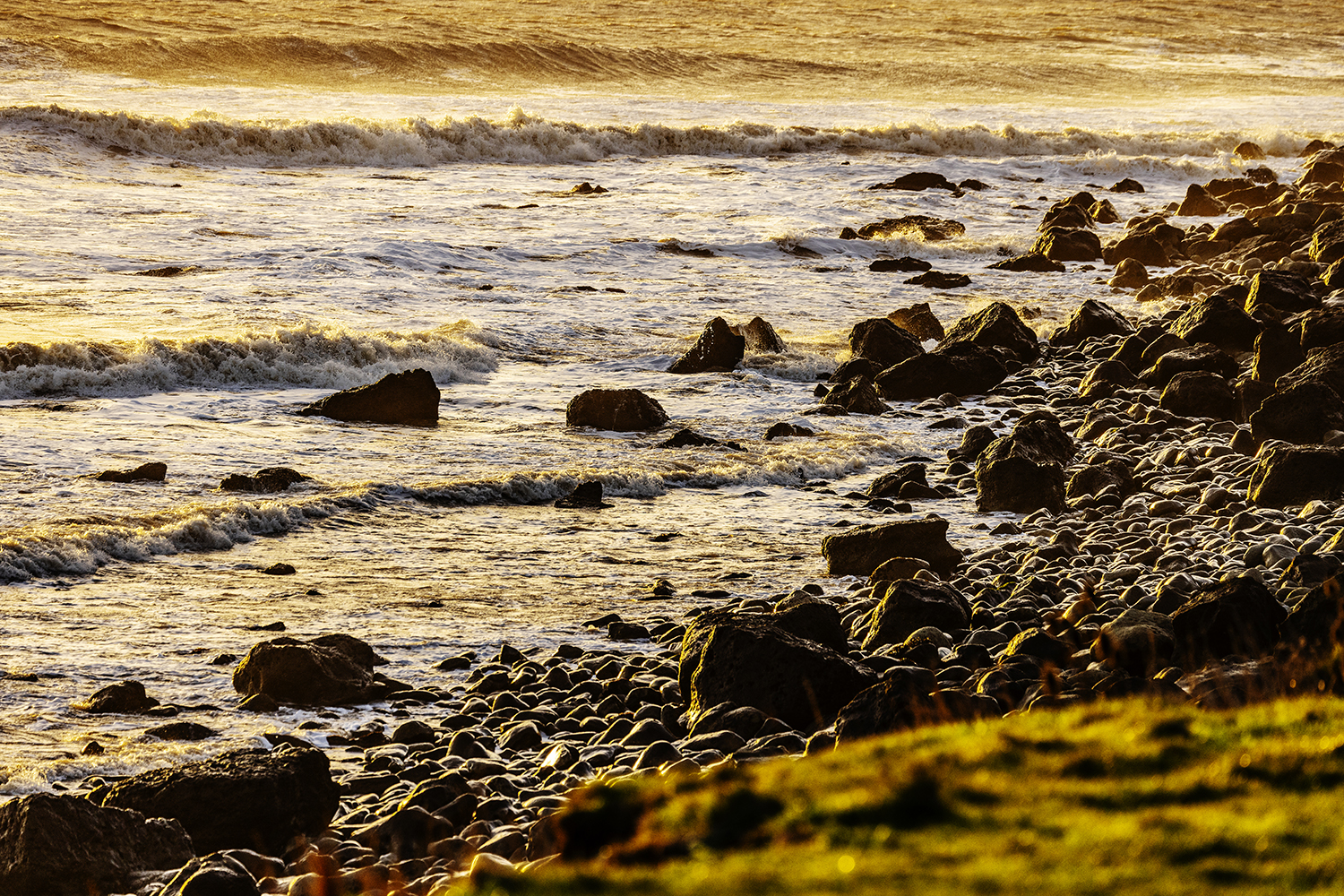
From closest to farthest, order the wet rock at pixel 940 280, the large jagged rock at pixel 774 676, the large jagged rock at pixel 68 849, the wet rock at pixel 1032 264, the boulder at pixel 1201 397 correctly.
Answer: the large jagged rock at pixel 68 849
the large jagged rock at pixel 774 676
the boulder at pixel 1201 397
the wet rock at pixel 940 280
the wet rock at pixel 1032 264

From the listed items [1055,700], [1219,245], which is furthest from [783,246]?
[1055,700]

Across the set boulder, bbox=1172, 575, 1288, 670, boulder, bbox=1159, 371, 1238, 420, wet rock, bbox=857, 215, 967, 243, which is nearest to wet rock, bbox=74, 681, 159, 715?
→ boulder, bbox=1172, 575, 1288, 670

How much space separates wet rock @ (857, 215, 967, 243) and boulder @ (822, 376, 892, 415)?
35.4 ft

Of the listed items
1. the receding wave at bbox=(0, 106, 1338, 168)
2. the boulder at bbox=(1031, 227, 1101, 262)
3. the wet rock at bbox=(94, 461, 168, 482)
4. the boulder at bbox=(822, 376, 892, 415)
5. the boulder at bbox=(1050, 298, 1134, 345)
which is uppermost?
the receding wave at bbox=(0, 106, 1338, 168)

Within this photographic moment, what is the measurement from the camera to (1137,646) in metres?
6.07

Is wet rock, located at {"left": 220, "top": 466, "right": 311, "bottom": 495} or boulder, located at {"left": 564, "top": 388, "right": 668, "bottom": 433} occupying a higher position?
boulder, located at {"left": 564, "top": 388, "right": 668, "bottom": 433}

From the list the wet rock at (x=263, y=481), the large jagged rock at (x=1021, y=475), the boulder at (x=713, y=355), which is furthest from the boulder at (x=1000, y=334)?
the wet rock at (x=263, y=481)

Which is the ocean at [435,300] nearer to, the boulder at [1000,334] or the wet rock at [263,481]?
the wet rock at [263,481]

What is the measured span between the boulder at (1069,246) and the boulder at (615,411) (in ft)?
37.6

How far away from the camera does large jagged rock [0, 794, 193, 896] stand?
4516 millimetres

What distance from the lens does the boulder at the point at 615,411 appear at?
479 inches

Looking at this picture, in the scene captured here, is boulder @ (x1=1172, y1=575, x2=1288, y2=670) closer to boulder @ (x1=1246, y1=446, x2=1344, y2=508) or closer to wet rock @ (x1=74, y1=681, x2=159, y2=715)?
boulder @ (x1=1246, y1=446, x2=1344, y2=508)

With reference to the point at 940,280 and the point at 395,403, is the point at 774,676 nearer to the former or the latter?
the point at 395,403

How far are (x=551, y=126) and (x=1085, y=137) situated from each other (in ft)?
51.1
